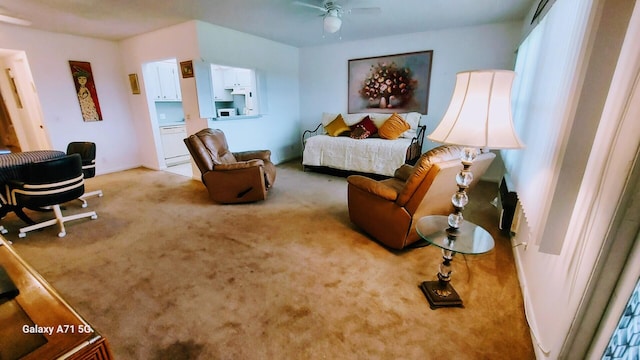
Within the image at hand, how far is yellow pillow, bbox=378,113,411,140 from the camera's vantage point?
14.9 ft

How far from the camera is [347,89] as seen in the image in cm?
539

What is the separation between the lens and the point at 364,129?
→ 4828mm

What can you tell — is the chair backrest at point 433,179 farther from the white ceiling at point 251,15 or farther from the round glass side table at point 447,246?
the white ceiling at point 251,15

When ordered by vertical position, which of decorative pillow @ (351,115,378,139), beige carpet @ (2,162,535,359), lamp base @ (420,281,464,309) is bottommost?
beige carpet @ (2,162,535,359)

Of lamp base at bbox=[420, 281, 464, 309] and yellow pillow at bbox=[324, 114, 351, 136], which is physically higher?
yellow pillow at bbox=[324, 114, 351, 136]

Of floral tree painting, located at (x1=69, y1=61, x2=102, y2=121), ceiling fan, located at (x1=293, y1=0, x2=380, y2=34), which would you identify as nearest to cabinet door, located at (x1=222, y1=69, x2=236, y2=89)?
floral tree painting, located at (x1=69, y1=61, x2=102, y2=121)

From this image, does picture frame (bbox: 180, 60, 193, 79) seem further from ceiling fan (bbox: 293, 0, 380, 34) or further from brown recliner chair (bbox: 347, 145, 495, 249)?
brown recliner chair (bbox: 347, 145, 495, 249)

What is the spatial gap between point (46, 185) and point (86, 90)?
3.10 metres

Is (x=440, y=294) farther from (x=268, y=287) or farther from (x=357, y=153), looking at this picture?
(x=357, y=153)

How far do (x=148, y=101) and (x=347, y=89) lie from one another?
3790 mm

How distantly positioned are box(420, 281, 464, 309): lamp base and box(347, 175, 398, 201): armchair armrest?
0.69m

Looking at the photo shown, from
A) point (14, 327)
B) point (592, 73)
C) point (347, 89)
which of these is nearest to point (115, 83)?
point (347, 89)

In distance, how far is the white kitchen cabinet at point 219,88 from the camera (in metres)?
6.35

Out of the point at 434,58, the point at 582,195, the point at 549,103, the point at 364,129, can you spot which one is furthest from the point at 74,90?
the point at 582,195
